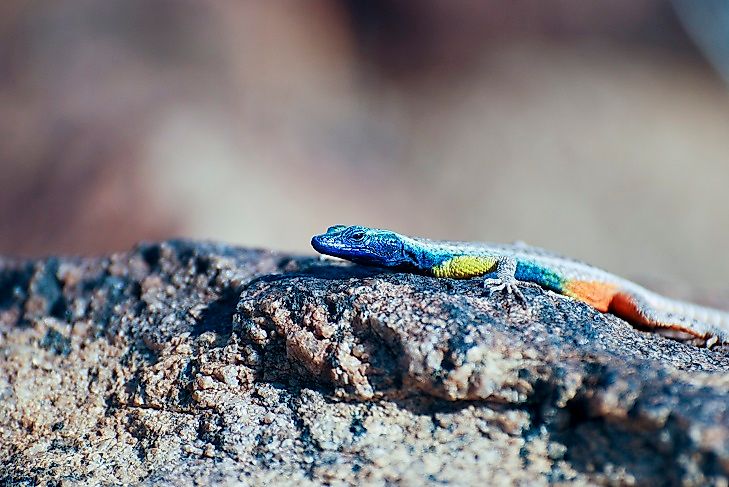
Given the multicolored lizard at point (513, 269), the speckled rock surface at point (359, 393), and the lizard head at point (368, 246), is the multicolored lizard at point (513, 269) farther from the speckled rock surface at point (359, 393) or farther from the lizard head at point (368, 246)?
the speckled rock surface at point (359, 393)

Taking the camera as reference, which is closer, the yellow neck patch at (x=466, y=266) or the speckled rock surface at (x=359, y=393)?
the speckled rock surface at (x=359, y=393)

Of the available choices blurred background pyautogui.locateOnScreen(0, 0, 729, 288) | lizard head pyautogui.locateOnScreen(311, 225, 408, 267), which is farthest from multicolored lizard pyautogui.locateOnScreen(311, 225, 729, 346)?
blurred background pyautogui.locateOnScreen(0, 0, 729, 288)

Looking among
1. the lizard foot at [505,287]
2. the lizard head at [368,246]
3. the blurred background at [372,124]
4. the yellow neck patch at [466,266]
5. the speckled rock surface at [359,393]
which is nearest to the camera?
the speckled rock surface at [359,393]

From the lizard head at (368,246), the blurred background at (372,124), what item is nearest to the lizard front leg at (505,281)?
the lizard head at (368,246)

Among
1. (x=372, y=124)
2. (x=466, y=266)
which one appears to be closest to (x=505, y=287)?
(x=466, y=266)

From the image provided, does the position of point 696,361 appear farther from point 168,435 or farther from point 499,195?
point 499,195

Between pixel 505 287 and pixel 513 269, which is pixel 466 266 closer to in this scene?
pixel 513 269

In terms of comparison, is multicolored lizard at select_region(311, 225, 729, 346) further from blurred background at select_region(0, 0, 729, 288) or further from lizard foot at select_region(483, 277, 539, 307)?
blurred background at select_region(0, 0, 729, 288)
